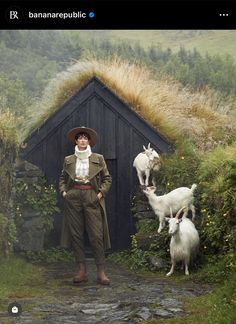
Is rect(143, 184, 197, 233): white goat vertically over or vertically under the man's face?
under

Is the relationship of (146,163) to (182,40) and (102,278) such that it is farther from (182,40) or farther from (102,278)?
(182,40)

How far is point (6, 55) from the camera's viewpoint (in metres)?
29.4

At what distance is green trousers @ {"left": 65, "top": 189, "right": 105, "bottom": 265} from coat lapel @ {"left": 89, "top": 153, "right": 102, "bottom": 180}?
0.26m

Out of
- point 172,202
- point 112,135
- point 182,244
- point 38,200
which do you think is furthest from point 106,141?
point 182,244

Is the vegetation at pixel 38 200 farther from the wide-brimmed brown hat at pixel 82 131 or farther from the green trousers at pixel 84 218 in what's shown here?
the wide-brimmed brown hat at pixel 82 131

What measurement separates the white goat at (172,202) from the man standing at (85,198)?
6.53ft

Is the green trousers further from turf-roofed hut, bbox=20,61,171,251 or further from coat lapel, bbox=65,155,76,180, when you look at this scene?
turf-roofed hut, bbox=20,61,171,251

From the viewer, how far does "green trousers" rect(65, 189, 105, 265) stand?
915cm

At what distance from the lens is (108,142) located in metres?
12.5

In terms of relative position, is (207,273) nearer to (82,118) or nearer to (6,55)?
(82,118)

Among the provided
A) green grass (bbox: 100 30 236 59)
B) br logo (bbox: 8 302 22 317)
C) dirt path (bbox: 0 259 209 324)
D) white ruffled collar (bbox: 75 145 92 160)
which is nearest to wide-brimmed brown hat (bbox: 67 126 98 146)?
white ruffled collar (bbox: 75 145 92 160)
